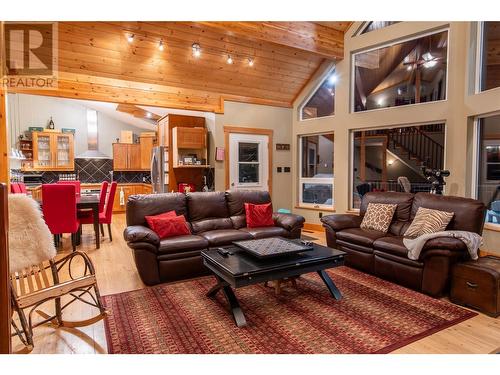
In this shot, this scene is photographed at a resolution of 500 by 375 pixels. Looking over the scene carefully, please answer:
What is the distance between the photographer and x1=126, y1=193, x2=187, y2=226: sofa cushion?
154 inches

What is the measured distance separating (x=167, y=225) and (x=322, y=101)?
4.24m

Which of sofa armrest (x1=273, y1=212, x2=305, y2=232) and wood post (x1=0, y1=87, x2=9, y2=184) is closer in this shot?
wood post (x1=0, y1=87, x2=9, y2=184)

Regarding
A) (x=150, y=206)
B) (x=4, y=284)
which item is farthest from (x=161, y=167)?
(x=4, y=284)

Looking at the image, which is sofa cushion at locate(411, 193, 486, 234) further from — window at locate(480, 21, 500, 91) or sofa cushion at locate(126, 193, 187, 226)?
sofa cushion at locate(126, 193, 187, 226)

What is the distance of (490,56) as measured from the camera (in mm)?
4230

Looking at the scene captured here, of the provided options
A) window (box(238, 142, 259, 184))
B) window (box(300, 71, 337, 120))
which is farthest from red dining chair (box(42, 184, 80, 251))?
window (box(300, 71, 337, 120))

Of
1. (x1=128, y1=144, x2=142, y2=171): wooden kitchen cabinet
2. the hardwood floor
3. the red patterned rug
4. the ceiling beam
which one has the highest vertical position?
the ceiling beam

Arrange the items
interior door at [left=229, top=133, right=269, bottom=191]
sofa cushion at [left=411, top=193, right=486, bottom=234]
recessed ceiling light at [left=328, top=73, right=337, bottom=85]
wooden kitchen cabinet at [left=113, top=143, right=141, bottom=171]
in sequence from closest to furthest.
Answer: sofa cushion at [left=411, top=193, right=486, bottom=234]
recessed ceiling light at [left=328, top=73, right=337, bottom=85]
interior door at [left=229, top=133, right=269, bottom=191]
wooden kitchen cabinet at [left=113, top=143, right=141, bottom=171]

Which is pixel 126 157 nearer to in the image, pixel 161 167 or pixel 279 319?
pixel 161 167

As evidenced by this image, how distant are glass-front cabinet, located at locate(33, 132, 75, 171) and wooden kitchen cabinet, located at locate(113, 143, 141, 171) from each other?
1.08 m

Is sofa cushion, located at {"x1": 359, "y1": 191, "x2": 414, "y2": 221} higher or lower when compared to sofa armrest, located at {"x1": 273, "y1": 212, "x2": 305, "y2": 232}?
higher

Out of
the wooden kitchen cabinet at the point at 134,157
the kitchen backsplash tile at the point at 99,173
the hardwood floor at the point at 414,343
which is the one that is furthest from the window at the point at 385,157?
the wooden kitchen cabinet at the point at 134,157

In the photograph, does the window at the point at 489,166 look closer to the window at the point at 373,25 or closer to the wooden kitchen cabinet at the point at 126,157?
the window at the point at 373,25
